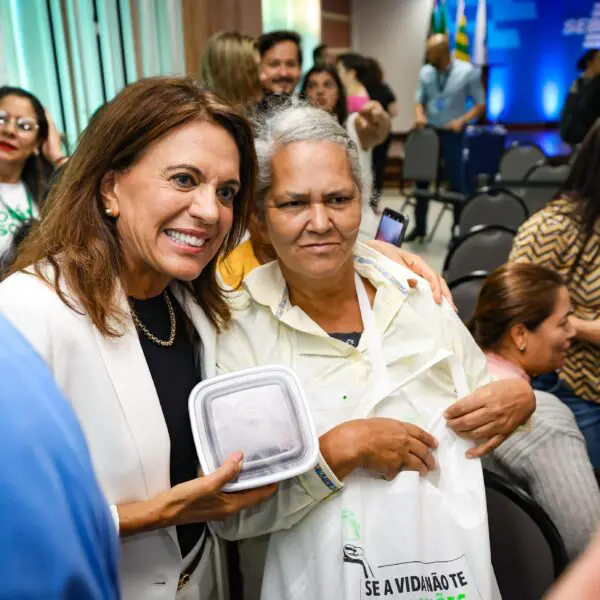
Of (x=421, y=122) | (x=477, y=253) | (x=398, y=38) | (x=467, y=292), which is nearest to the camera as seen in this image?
(x=467, y=292)

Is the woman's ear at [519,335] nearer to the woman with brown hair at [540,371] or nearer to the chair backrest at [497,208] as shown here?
the woman with brown hair at [540,371]

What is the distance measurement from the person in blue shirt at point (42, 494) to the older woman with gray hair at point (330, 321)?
837 millimetres

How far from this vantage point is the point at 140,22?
4.90 meters

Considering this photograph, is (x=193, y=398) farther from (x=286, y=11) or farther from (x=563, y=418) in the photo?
(x=286, y=11)

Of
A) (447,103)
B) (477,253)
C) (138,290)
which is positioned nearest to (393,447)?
(138,290)

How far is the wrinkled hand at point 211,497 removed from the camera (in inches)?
39.4

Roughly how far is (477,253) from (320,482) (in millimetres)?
2041

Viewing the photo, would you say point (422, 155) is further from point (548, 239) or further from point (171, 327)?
point (171, 327)

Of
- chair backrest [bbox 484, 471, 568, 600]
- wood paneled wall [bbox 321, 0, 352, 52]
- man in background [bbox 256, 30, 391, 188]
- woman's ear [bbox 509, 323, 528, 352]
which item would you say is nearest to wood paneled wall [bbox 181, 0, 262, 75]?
man in background [bbox 256, 30, 391, 188]

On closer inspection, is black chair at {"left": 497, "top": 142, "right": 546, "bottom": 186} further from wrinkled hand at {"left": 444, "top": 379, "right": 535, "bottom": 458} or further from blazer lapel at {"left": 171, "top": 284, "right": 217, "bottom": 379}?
blazer lapel at {"left": 171, "top": 284, "right": 217, "bottom": 379}

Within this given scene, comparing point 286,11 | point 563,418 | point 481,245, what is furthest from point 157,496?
point 286,11

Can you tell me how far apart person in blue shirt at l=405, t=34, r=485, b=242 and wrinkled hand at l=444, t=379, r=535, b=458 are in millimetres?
5664

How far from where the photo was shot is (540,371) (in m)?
1.99

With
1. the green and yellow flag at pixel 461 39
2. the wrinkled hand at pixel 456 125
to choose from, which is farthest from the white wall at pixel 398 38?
the wrinkled hand at pixel 456 125
